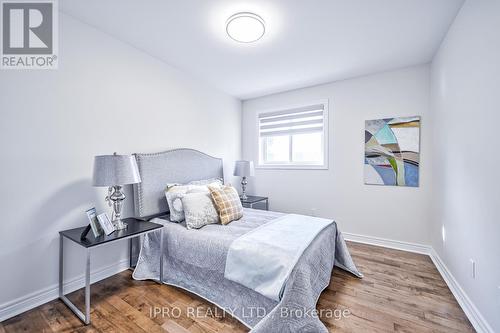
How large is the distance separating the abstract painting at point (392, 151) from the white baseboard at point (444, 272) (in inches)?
32.9

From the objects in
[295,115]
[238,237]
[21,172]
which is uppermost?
[295,115]

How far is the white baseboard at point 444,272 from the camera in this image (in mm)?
1592

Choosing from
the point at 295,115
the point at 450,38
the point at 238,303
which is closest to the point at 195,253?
the point at 238,303

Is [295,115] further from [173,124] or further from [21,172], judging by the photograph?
[21,172]

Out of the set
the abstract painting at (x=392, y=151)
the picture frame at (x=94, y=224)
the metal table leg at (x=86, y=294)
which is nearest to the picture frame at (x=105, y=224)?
the picture frame at (x=94, y=224)

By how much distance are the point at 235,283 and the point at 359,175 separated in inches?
98.5

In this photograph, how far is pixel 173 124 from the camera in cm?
304

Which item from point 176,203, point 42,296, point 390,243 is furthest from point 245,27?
point 390,243

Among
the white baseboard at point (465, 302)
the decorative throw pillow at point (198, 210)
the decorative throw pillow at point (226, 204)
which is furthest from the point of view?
the decorative throw pillow at point (226, 204)

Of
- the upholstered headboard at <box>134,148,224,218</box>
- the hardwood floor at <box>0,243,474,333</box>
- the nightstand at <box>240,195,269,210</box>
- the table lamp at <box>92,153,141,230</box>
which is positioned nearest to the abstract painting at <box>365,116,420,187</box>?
the hardwood floor at <box>0,243,474,333</box>

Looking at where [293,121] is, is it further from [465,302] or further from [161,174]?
[465,302]

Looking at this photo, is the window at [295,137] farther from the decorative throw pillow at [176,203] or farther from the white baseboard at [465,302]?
the decorative throw pillow at [176,203]

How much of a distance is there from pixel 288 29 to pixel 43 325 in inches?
127

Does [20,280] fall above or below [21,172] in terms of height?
→ below
